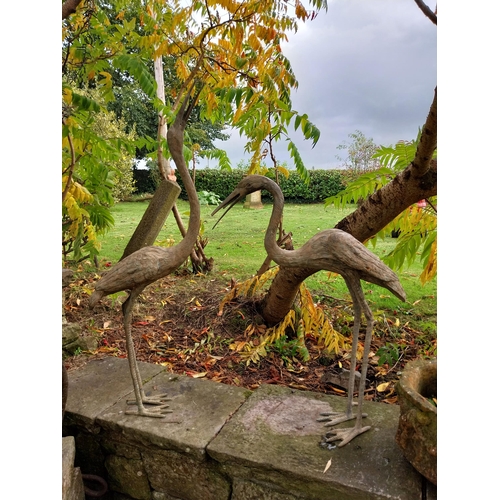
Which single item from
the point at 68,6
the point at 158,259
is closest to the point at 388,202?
the point at 158,259

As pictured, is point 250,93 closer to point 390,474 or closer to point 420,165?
point 420,165

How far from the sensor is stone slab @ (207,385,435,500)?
69.4 inches

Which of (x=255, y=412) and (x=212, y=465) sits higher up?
(x=255, y=412)

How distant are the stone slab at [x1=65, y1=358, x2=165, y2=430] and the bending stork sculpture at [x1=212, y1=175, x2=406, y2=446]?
4.82ft

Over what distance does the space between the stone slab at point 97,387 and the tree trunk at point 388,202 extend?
1.39 meters

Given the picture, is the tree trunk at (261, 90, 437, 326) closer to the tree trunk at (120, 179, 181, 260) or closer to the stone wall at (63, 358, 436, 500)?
the stone wall at (63, 358, 436, 500)

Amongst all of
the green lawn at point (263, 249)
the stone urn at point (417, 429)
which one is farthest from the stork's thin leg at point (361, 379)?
the green lawn at point (263, 249)

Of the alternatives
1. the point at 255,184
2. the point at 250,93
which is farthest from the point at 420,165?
the point at 250,93

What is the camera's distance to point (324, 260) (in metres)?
2.03

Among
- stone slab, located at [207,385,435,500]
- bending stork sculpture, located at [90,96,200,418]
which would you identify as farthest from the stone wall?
bending stork sculpture, located at [90,96,200,418]

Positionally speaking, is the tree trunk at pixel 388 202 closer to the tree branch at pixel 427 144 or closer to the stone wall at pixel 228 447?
the tree branch at pixel 427 144

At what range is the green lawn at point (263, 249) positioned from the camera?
4703 mm

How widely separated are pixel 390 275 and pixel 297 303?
2.02 m

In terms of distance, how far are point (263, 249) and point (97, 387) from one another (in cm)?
478
